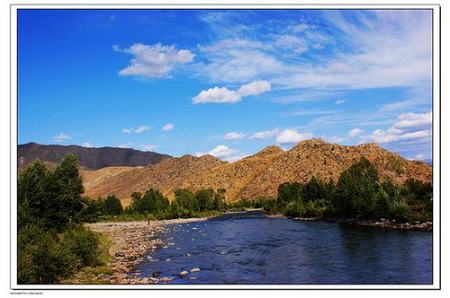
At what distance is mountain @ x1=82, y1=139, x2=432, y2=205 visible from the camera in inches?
2911

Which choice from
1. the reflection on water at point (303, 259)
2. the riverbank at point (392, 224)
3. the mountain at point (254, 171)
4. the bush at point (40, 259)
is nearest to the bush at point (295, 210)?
the riverbank at point (392, 224)

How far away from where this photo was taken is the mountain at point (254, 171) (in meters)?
73.9

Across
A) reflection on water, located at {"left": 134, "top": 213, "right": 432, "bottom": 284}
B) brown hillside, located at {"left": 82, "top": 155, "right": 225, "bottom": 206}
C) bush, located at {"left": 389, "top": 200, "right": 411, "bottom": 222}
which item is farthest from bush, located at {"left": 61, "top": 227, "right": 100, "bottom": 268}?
brown hillside, located at {"left": 82, "top": 155, "right": 225, "bottom": 206}

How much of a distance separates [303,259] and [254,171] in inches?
3470

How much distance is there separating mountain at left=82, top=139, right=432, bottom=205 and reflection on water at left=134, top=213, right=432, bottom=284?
121 ft

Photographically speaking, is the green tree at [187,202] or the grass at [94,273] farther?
the green tree at [187,202]

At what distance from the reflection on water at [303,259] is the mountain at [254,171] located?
36.8 metres

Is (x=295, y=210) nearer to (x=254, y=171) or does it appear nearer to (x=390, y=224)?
(x=390, y=224)

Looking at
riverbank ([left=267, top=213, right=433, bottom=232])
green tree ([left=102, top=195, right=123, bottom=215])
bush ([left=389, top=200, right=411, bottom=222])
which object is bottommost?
green tree ([left=102, top=195, right=123, bottom=215])

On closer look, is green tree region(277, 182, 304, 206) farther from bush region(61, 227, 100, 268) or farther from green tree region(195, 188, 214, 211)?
bush region(61, 227, 100, 268)

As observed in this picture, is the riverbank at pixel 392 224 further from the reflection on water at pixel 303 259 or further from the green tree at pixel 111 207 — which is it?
the green tree at pixel 111 207

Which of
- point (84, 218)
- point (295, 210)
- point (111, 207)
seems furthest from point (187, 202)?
point (84, 218)
